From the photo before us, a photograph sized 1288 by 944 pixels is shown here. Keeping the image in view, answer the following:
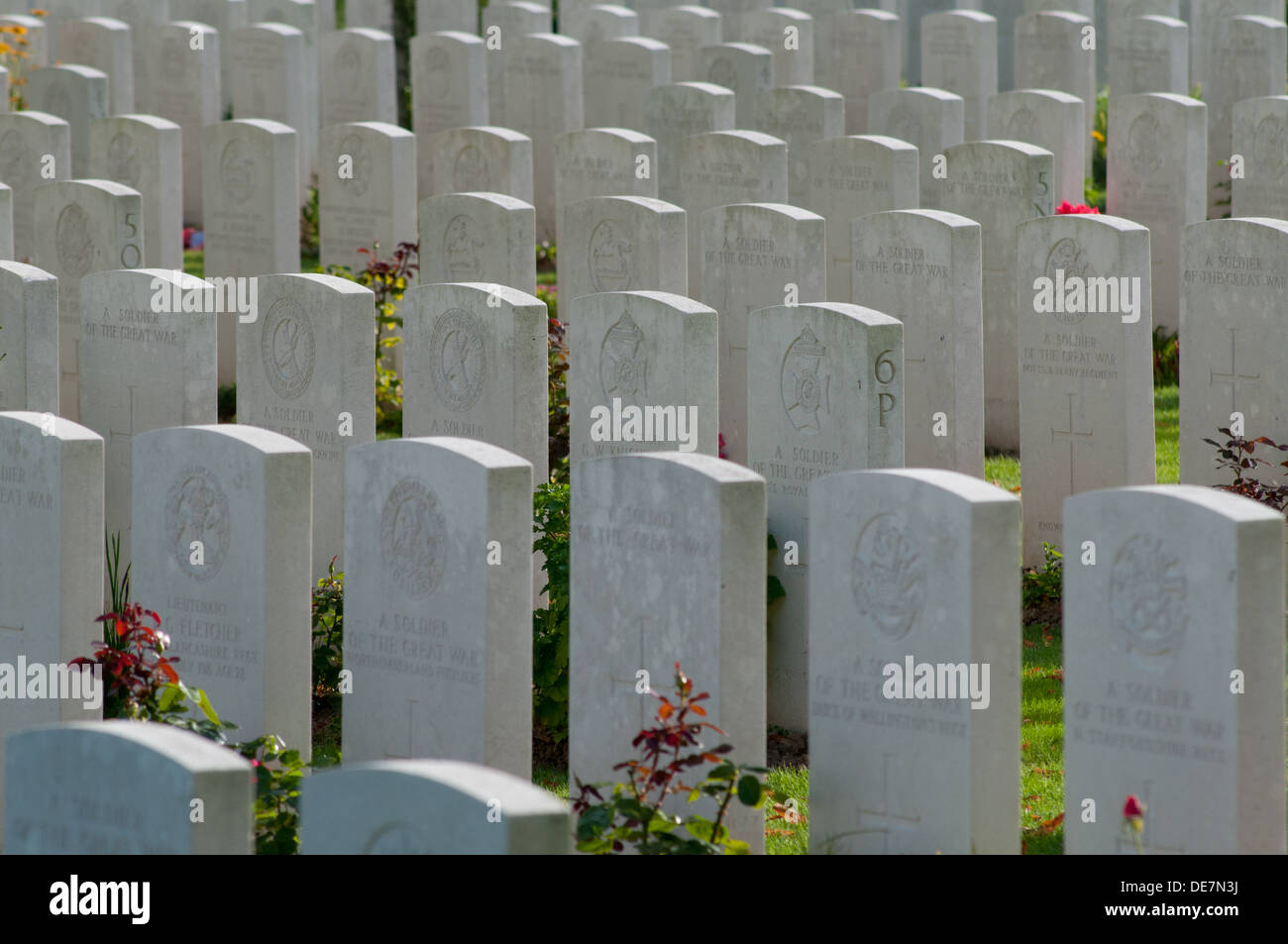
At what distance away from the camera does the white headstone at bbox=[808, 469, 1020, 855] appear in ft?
17.6

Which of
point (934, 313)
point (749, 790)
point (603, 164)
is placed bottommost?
point (749, 790)

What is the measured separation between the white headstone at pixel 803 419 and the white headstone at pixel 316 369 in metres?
1.77

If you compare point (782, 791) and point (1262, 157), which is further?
point (1262, 157)

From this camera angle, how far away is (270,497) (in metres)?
6.20

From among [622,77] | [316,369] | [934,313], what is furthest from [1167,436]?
[622,77]

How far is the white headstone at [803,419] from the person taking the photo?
22.5ft

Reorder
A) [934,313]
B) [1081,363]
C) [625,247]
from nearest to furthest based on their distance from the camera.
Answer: [1081,363]
[934,313]
[625,247]

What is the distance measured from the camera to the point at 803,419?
23.3 feet

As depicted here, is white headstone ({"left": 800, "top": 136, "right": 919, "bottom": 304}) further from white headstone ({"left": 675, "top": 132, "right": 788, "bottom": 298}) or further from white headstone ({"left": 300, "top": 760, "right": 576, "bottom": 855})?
white headstone ({"left": 300, "top": 760, "right": 576, "bottom": 855})

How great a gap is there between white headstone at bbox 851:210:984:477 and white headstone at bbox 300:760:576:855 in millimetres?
4627

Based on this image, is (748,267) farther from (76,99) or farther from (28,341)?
(76,99)

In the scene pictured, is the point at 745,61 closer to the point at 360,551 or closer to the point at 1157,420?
the point at 1157,420

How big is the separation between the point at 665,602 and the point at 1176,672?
1.49 metres
